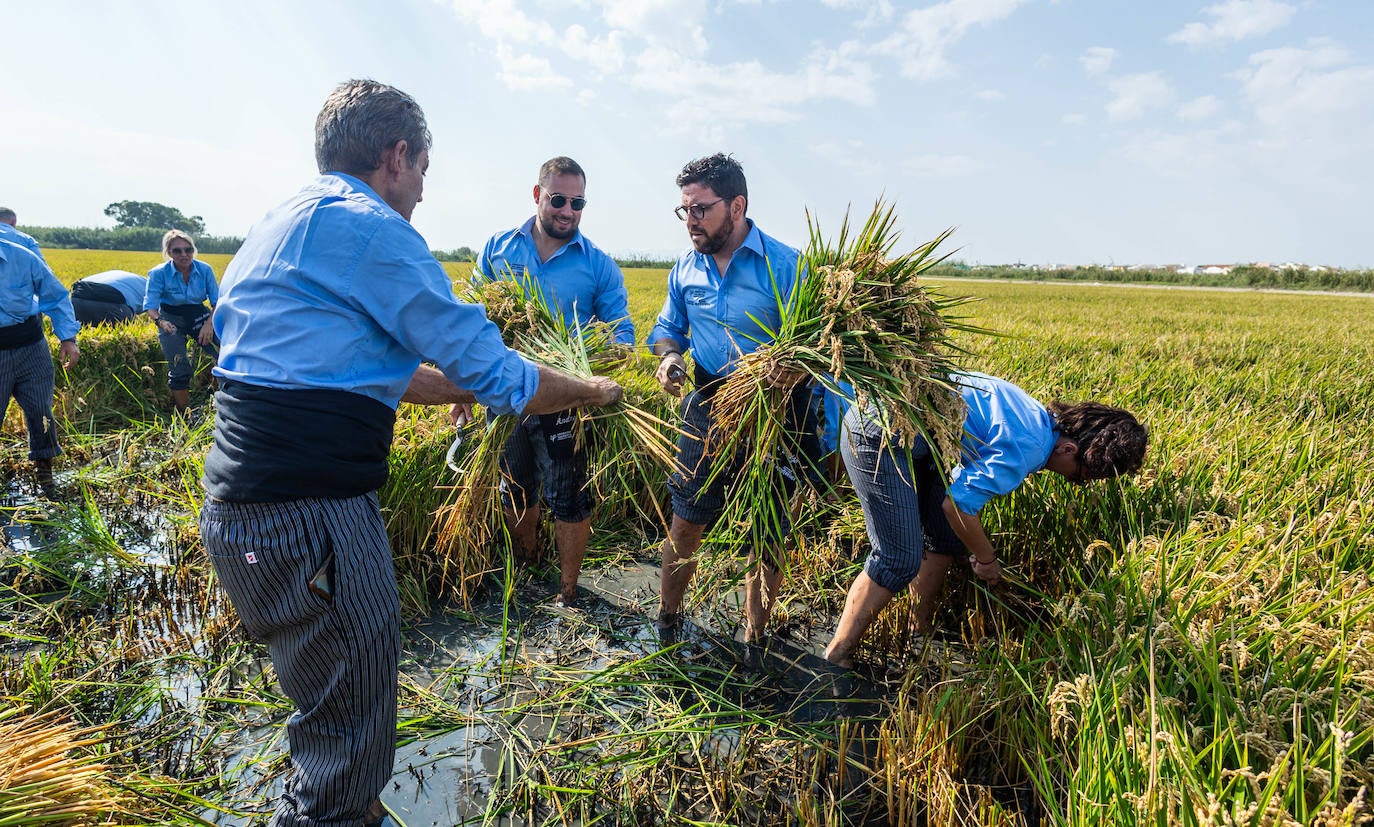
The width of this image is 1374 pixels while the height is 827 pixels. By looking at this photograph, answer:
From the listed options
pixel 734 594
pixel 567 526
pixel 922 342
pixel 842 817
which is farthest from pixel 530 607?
pixel 922 342

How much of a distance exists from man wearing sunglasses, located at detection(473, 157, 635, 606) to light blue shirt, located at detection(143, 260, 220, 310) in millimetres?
4663

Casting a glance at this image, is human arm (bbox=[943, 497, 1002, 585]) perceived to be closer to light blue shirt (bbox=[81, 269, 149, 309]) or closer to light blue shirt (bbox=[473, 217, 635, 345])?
light blue shirt (bbox=[473, 217, 635, 345])

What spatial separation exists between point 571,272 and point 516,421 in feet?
3.07

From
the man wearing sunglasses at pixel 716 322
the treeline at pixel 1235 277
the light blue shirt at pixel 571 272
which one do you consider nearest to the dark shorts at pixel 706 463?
the man wearing sunglasses at pixel 716 322

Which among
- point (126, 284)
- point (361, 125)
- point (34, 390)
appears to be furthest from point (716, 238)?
point (126, 284)

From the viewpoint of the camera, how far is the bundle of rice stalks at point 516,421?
8.63 ft

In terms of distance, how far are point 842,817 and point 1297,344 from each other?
8.72m

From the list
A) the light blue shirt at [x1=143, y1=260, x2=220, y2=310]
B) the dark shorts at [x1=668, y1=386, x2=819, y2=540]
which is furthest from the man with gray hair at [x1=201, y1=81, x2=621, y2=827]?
the light blue shirt at [x1=143, y1=260, x2=220, y2=310]

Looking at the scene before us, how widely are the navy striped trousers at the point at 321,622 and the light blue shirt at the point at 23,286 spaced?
3.61 meters

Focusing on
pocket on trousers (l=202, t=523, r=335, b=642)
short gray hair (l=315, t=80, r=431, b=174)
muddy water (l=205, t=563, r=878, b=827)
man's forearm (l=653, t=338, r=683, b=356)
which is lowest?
muddy water (l=205, t=563, r=878, b=827)

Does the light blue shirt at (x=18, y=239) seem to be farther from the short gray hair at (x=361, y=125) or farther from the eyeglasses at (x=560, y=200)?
the short gray hair at (x=361, y=125)

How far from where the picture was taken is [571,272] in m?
3.36

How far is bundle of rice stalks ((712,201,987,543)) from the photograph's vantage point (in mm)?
2029

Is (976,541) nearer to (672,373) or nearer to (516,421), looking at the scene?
(672,373)
